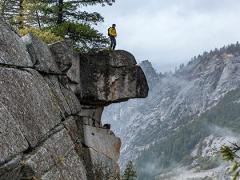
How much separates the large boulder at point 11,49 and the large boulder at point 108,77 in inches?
424

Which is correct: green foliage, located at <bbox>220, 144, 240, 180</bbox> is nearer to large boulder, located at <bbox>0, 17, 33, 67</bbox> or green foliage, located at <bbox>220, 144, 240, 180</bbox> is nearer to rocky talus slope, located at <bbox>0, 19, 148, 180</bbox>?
rocky talus slope, located at <bbox>0, 19, 148, 180</bbox>

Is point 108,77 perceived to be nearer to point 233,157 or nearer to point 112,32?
point 112,32

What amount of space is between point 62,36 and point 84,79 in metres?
4.04

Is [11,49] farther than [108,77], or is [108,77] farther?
[108,77]

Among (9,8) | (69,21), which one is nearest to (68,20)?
(69,21)

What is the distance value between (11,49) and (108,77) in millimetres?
14306

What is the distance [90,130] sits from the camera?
31.2m

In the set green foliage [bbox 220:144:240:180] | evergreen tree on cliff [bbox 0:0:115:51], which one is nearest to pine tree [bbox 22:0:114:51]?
evergreen tree on cliff [bbox 0:0:115:51]

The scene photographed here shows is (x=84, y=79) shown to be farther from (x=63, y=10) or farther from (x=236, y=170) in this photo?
(x=236, y=170)

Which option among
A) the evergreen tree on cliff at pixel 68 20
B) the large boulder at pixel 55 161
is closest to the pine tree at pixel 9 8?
the evergreen tree on cliff at pixel 68 20

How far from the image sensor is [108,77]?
1345 inches

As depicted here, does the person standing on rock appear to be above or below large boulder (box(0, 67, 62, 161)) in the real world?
above

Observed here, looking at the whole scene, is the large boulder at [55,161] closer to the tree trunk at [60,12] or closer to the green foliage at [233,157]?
the green foliage at [233,157]

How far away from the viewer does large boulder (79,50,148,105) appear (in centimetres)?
3344
